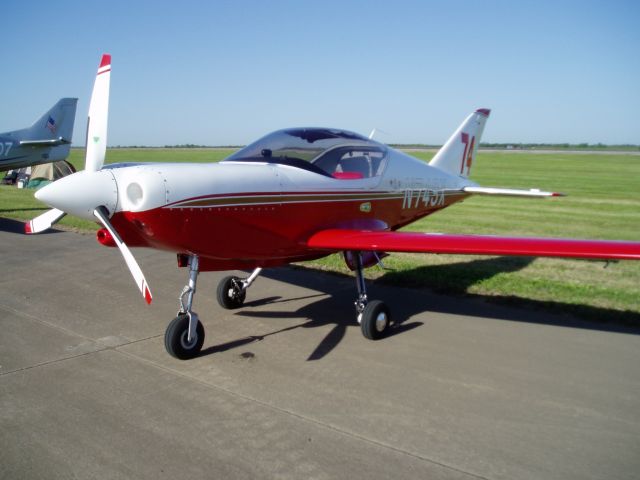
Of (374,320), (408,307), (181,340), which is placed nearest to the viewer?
(181,340)

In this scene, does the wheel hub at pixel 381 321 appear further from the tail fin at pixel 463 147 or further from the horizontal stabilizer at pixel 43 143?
the horizontal stabilizer at pixel 43 143

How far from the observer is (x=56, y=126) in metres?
21.8

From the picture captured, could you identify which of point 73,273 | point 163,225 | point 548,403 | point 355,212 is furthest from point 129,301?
point 548,403

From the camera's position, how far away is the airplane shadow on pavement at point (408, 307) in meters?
6.12

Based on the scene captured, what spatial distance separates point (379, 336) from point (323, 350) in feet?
2.39

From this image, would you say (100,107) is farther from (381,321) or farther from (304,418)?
(381,321)

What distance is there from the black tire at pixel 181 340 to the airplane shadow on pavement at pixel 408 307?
19cm

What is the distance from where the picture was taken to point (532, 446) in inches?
141

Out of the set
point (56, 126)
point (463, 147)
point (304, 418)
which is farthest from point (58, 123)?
point (304, 418)

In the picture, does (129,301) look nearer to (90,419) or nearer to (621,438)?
(90,419)

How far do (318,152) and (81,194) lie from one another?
108 inches

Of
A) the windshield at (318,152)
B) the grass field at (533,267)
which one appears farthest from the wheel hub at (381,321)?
the grass field at (533,267)

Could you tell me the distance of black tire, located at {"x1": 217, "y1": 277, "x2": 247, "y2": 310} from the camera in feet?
22.3

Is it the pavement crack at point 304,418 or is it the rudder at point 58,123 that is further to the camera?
the rudder at point 58,123
